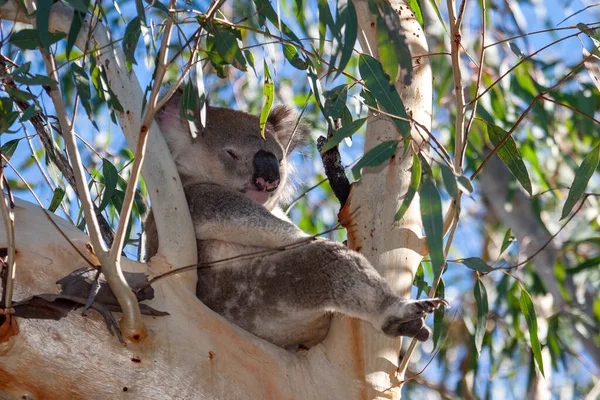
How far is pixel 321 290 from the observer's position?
96.1 inches

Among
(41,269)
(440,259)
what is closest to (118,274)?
(41,269)

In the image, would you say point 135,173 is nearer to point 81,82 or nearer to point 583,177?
point 81,82

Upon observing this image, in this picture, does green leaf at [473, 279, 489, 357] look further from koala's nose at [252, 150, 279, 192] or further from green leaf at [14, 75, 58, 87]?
green leaf at [14, 75, 58, 87]

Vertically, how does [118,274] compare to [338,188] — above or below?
below

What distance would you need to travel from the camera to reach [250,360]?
211 cm

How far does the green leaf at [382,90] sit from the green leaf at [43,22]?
78 centimetres

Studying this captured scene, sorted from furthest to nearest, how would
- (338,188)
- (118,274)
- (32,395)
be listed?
1. (338,188)
2. (32,395)
3. (118,274)

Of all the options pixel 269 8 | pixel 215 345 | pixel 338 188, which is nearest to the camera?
pixel 215 345

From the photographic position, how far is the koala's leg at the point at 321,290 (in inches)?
88.4

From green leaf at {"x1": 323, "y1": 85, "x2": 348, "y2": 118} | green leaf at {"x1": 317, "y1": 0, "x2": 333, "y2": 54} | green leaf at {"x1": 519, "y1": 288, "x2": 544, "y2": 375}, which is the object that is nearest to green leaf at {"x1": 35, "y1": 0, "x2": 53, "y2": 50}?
green leaf at {"x1": 317, "y1": 0, "x2": 333, "y2": 54}

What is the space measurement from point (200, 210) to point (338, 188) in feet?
1.53

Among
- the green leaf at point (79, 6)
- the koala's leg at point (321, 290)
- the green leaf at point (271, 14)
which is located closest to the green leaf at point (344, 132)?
the green leaf at point (271, 14)

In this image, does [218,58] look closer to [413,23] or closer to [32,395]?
[413,23]

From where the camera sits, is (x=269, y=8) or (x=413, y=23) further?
(x=413, y=23)
